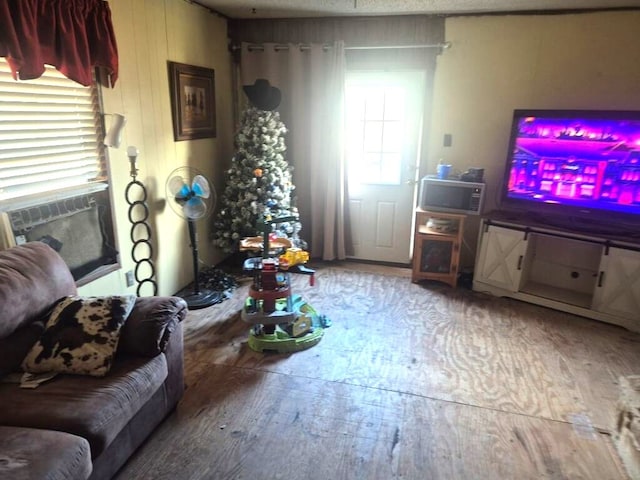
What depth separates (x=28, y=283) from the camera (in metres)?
1.95

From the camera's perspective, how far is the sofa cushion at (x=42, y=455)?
1.38m

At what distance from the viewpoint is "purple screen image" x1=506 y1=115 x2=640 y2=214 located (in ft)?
10.6

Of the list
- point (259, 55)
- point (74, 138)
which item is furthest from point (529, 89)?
point (74, 138)

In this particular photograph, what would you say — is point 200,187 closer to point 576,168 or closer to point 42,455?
point 42,455

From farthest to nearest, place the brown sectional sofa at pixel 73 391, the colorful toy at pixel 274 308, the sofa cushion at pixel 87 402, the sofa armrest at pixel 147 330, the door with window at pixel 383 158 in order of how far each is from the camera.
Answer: the door with window at pixel 383 158 < the colorful toy at pixel 274 308 < the sofa armrest at pixel 147 330 < the sofa cushion at pixel 87 402 < the brown sectional sofa at pixel 73 391

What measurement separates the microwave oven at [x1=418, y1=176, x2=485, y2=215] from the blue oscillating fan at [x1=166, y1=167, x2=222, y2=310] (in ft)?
6.30

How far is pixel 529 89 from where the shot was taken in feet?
12.6

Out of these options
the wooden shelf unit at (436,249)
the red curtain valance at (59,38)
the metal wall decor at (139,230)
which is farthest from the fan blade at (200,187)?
the wooden shelf unit at (436,249)

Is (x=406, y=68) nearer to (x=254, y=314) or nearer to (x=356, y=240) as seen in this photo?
(x=356, y=240)

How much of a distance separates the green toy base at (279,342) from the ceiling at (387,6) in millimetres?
2687


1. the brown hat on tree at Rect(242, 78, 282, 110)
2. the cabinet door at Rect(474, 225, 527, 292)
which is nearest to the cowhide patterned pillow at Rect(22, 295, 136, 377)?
the brown hat on tree at Rect(242, 78, 282, 110)

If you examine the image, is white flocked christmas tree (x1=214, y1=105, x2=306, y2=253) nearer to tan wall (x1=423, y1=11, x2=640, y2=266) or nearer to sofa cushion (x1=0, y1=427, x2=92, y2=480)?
tan wall (x1=423, y1=11, x2=640, y2=266)

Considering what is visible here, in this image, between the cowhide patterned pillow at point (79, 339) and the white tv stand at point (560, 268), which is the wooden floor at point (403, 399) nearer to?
the white tv stand at point (560, 268)

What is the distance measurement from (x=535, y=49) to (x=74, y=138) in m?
3.71
